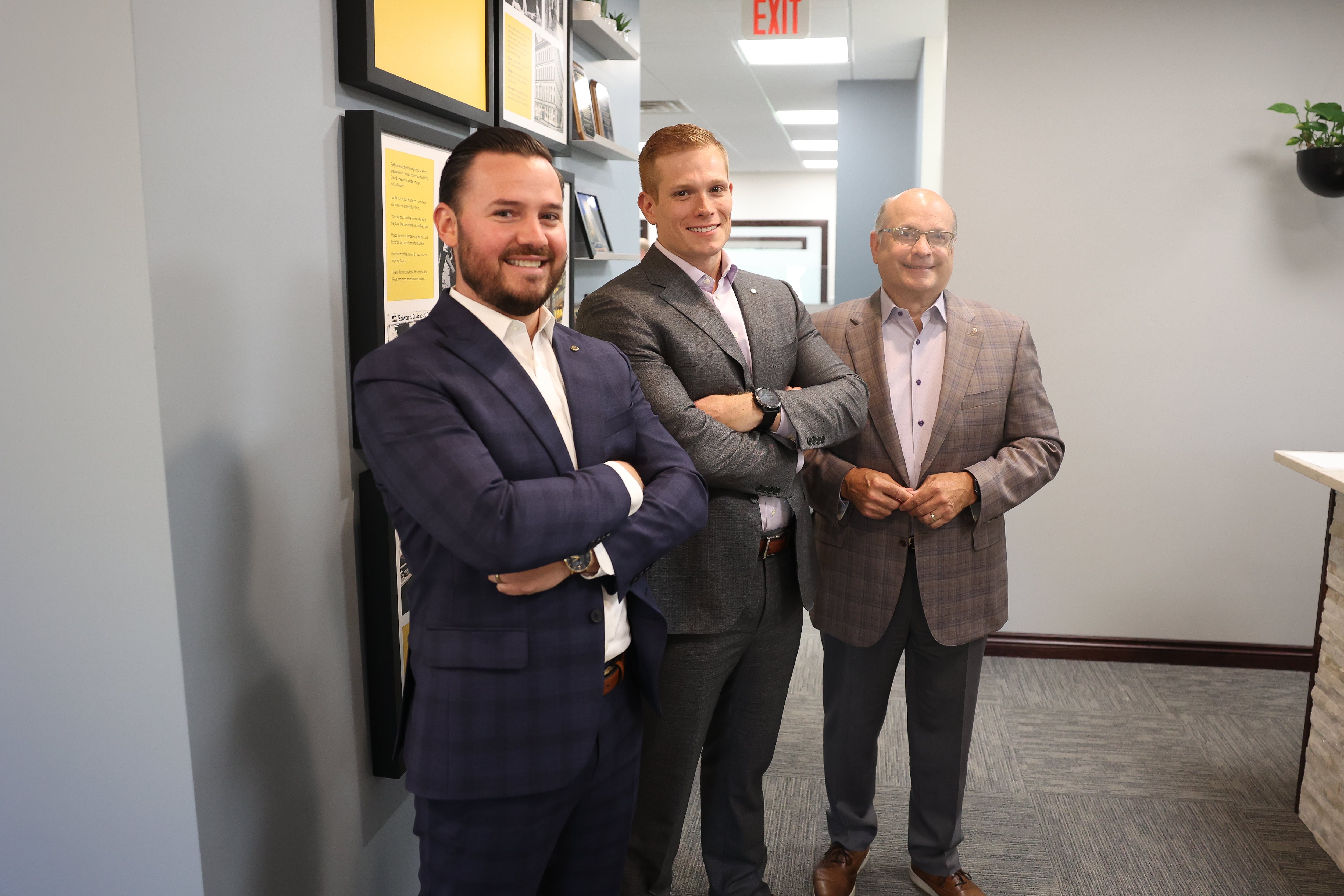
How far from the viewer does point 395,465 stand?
121 centimetres

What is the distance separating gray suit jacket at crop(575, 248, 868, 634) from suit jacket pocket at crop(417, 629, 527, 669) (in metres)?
0.49

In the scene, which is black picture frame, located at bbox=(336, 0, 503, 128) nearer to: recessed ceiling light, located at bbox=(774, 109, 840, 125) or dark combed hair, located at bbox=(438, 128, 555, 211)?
dark combed hair, located at bbox=(438, 128, 555, 211)

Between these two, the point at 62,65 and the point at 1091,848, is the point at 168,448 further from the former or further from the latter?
the point at 1091,848

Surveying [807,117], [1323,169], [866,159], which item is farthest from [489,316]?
[807,117]

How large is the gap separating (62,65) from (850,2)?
4.56m

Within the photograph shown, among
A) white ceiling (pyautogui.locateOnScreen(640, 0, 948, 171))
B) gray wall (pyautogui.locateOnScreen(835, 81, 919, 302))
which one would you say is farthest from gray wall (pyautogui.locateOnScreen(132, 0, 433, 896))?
gray wall (pyautogui.locateOnScreen(835, 81, 919, 302))

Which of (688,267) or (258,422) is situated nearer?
(258,422)

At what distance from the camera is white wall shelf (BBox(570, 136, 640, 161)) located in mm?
2918

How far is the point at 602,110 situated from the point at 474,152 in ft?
6.35

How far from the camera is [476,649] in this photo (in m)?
1.28

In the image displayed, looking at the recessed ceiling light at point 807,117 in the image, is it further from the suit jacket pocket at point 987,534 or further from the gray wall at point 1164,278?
the suit jacket pocket at point 987,534

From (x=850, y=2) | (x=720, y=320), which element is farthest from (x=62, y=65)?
(x=850, y=2)

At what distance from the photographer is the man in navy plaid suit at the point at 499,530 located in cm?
121

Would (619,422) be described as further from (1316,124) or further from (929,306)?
(1316,124)
